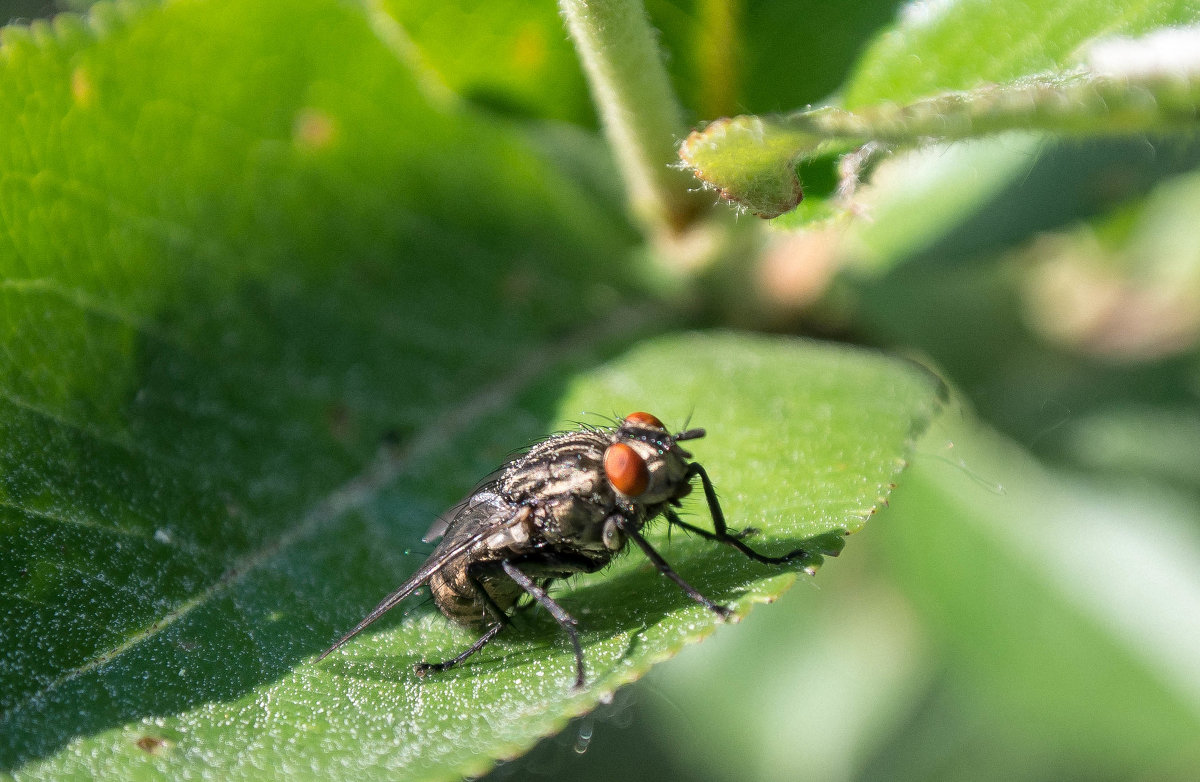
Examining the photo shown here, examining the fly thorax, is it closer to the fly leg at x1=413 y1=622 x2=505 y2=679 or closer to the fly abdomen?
the fly abdomen

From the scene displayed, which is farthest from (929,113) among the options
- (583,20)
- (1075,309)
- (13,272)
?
(1075,309)

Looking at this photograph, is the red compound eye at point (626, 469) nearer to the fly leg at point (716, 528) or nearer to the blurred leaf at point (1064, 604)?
the fly leg at point (716, 528)

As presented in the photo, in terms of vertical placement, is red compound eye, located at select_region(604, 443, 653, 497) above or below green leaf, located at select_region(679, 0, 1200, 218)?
below

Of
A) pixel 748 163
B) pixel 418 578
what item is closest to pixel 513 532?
pixel 418 578

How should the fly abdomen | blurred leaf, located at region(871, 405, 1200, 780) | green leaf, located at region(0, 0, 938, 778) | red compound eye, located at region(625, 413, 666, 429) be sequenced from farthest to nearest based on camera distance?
1. blurred leaf, located at region(871, 405, 1200, 780)
2. red compound eye, located at region(625, 413, 666, 429)
3. the fly abdomen
4. green leaf, located at region(0, 0, 938, 778)

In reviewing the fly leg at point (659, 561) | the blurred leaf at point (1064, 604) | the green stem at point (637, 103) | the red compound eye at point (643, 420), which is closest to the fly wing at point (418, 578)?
the fly leg at point (659, 561)

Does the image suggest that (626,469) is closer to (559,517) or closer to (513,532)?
(559,517)

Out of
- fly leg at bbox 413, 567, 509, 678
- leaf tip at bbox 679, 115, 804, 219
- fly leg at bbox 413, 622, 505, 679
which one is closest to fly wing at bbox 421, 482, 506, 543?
fly leg at bbox 413, 567, 509, 678
